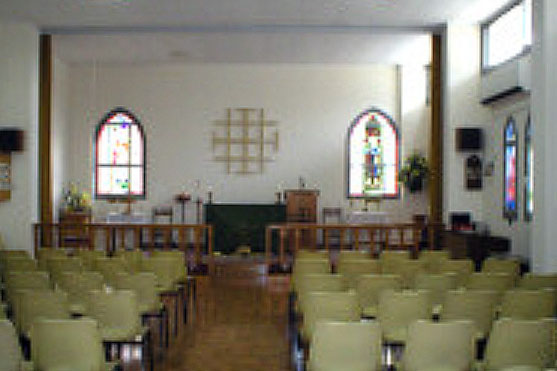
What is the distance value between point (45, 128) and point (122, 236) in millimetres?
2616

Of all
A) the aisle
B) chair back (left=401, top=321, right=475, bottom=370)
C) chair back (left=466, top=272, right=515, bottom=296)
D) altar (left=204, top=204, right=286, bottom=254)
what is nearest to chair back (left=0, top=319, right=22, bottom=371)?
the aisle

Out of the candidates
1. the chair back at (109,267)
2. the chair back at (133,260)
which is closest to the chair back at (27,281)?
the chair back at (109,267)

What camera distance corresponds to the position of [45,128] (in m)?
13.9

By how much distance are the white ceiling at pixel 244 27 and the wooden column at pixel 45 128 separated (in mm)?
507

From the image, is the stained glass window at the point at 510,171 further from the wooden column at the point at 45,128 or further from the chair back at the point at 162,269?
the wooden column at the point at 45,128

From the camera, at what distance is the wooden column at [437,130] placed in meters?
13.8

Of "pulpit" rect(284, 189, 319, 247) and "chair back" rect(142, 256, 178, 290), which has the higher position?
"pulpit" rect(284, 189, 319, 247)

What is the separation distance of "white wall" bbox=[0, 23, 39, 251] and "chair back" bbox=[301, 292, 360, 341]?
925 cm

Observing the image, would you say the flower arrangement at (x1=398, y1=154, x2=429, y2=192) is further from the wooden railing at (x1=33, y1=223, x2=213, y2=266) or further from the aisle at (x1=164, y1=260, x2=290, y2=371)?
the aisle at (x1=164, y1=260, x2=290, y2=371)

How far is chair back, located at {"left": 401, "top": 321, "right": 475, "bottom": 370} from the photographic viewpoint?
4422 millimetres

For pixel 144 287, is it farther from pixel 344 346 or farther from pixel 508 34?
pixel 508 34

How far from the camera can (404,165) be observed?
57.6ft

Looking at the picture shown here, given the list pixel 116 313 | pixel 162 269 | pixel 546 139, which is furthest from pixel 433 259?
pixel 116 313

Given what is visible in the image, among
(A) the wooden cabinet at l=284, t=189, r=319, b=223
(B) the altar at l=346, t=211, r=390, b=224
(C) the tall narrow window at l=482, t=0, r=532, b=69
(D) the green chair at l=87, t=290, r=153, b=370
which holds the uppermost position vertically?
(C) the tall narrow window at l=482, t=0, r=532, b=69
